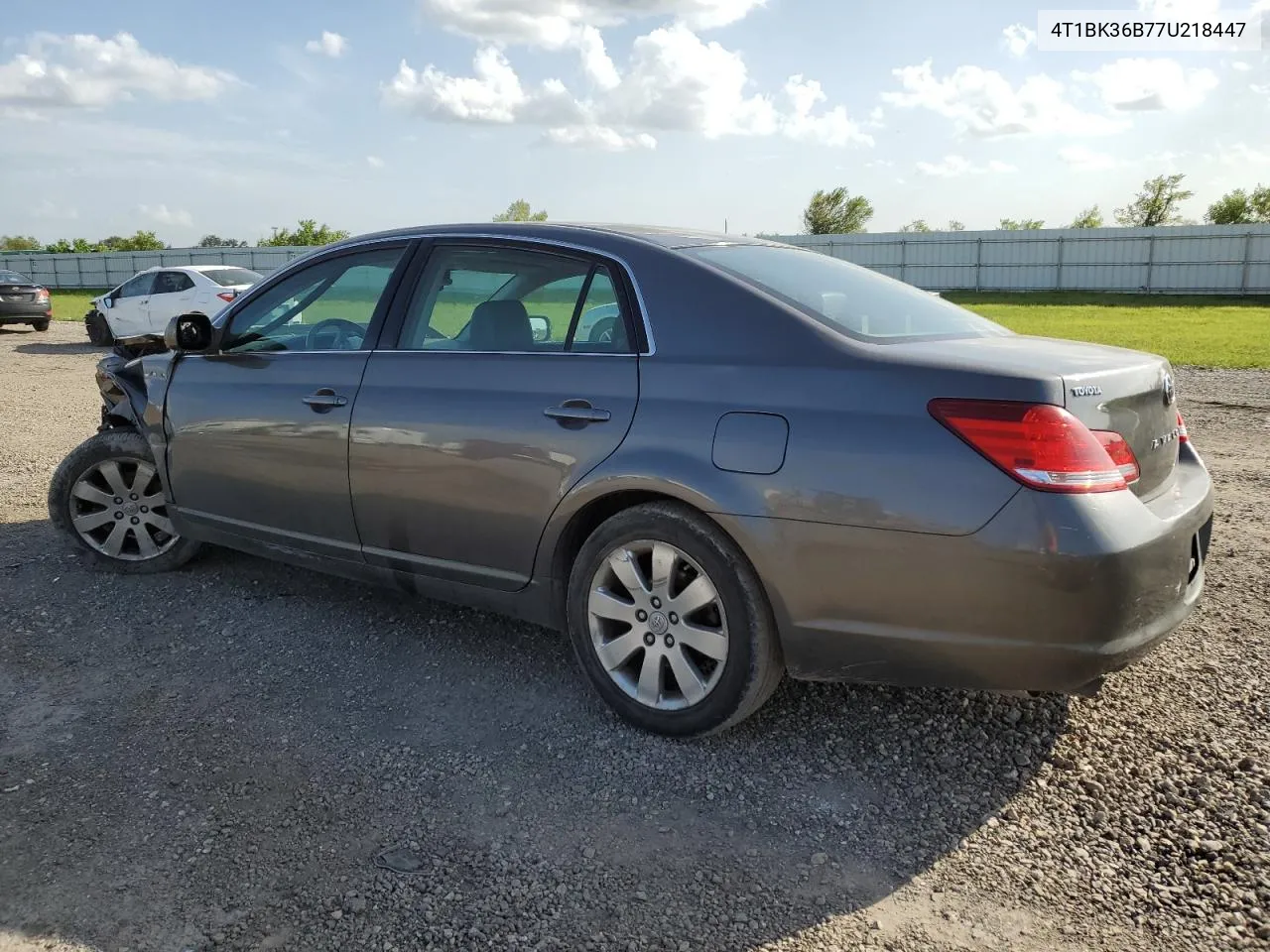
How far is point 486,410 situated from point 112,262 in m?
50.0

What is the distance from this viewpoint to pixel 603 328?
3.50 metres

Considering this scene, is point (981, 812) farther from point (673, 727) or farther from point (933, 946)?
point (673, 727)

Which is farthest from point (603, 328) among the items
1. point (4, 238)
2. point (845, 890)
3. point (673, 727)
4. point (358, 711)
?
point (4, 238)

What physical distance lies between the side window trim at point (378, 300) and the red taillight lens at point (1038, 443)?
2305mm

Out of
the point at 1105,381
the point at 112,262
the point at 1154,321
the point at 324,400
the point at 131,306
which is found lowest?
the point at 324,400

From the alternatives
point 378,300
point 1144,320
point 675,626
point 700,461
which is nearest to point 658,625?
point 675,626

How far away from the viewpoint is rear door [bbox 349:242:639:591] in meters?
3.42

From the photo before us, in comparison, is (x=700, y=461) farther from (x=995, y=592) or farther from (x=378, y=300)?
(x=378, y=300)

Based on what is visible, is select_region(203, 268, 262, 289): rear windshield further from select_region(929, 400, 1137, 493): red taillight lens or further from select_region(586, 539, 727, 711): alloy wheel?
select_region(929, 400, 1137, 493): red taillight lens

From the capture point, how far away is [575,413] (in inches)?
134

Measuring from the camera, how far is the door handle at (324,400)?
13.2ft

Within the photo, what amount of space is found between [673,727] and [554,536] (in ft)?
2.47

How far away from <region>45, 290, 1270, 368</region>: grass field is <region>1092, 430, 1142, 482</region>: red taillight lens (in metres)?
1.77

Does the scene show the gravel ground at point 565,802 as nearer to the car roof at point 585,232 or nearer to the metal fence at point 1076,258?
the car roof at point 585,232
